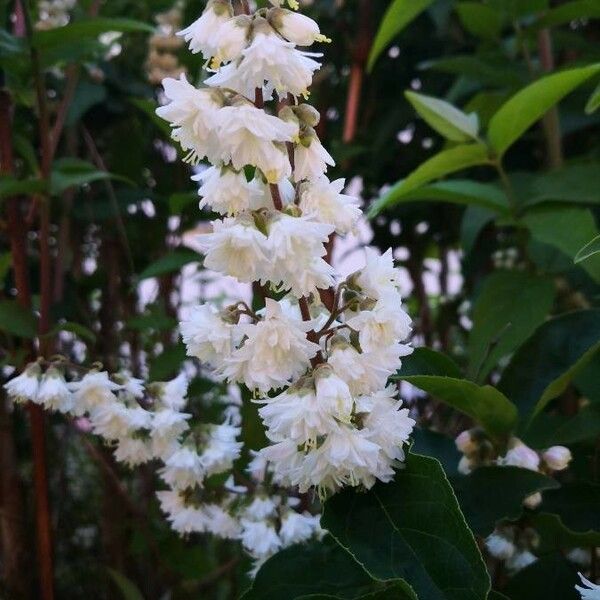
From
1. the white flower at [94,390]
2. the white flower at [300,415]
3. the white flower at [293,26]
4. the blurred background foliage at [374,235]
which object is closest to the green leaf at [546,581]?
the blurred background foliage at [374,235]

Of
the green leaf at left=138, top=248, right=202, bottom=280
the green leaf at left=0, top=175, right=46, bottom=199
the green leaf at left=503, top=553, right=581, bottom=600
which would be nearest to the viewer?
the green leaf at left=503, top=553, right=581, bottom=600

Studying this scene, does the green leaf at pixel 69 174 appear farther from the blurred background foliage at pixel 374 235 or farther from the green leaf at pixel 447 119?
the green leaf at pixel 447 119

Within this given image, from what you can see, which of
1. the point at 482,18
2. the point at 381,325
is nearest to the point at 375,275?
the point at 381,325

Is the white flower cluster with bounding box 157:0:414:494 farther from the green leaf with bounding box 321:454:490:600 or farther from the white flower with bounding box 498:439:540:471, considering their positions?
the white flower with bounding box 498:439:540:471

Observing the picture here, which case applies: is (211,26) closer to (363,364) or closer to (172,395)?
(363,364)

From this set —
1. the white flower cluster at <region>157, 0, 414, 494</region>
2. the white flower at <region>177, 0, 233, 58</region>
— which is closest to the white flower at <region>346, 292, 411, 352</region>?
the white flower cluster at <region>157, 0, 414, 494</region>

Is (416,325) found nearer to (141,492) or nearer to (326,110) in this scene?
(326,110)
